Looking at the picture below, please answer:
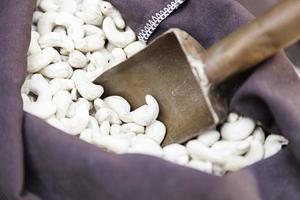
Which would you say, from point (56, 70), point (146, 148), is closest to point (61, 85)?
point (56, 70)

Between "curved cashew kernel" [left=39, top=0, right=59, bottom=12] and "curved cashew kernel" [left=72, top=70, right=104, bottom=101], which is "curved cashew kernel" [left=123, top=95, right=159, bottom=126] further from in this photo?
"curved cashew kernel" [left=39, top=0, right=59, bottom=12]

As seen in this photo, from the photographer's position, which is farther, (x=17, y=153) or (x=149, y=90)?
(x=149, y=90)

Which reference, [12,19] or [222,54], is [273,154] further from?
[12,19]

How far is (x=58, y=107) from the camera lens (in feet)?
1.86

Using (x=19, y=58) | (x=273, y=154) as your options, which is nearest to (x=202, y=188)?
(x=273, y=154)

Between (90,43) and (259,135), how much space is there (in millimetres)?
212

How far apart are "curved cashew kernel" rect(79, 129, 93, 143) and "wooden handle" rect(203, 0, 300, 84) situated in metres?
0.13

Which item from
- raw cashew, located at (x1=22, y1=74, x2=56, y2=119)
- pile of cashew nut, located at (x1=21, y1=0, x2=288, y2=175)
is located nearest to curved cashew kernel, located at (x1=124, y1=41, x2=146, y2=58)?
pile of cashew nut, located at (x1=21, y1=0, x2=288, y2=175)

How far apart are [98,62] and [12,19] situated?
0.11m

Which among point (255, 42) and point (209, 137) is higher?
point (255, 42)

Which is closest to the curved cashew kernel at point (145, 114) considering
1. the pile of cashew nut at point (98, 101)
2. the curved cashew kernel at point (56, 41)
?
the pile of cashew nut at point (98, 101)

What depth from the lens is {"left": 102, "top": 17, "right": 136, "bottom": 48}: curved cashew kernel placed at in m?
0.64

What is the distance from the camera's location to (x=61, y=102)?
1.88 feet

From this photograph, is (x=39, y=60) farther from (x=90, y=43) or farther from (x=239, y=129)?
(x=239, y=129)
